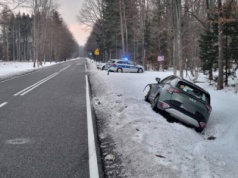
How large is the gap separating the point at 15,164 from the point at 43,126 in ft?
9.20

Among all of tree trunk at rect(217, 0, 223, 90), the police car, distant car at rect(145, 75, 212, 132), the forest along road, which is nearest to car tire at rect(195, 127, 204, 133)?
distant car at rect(145, 75, 212, 132)

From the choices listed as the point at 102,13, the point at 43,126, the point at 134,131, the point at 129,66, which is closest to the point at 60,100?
the point at 43,126

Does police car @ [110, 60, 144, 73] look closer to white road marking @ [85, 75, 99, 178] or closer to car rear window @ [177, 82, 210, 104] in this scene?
car rear window @ [177, 82, 210, 104]

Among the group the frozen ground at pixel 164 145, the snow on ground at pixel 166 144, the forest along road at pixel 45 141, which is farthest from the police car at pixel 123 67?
the frozen ground at pixel 164 145

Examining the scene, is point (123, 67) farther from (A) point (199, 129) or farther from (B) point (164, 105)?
(A) point (199, 129)

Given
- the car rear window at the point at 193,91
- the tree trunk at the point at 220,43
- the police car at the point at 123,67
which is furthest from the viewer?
the police car at the point at 123,67

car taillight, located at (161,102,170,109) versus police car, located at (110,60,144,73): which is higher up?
police car, located at (110,60,144,73)

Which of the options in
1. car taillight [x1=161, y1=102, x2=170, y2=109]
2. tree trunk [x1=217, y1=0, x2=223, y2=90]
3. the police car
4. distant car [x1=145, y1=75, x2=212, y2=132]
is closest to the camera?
distant car [x1=145, y1=75, x2=212, y2=132]

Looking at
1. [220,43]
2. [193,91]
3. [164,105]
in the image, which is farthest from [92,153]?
[220,43]

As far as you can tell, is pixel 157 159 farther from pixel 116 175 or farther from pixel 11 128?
pixel 11 128

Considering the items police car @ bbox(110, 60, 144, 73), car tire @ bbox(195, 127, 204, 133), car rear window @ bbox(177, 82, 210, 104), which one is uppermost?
police car @ bbox(110, 60, 144, 73)

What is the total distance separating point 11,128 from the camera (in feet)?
25.2

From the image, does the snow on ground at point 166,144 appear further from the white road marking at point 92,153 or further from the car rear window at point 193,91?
the car rear window at point 193,91

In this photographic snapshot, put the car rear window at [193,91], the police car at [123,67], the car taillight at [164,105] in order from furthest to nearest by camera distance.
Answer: the police car at [123,67], the car rear window at [193,91], the car taillight at [164,105]
